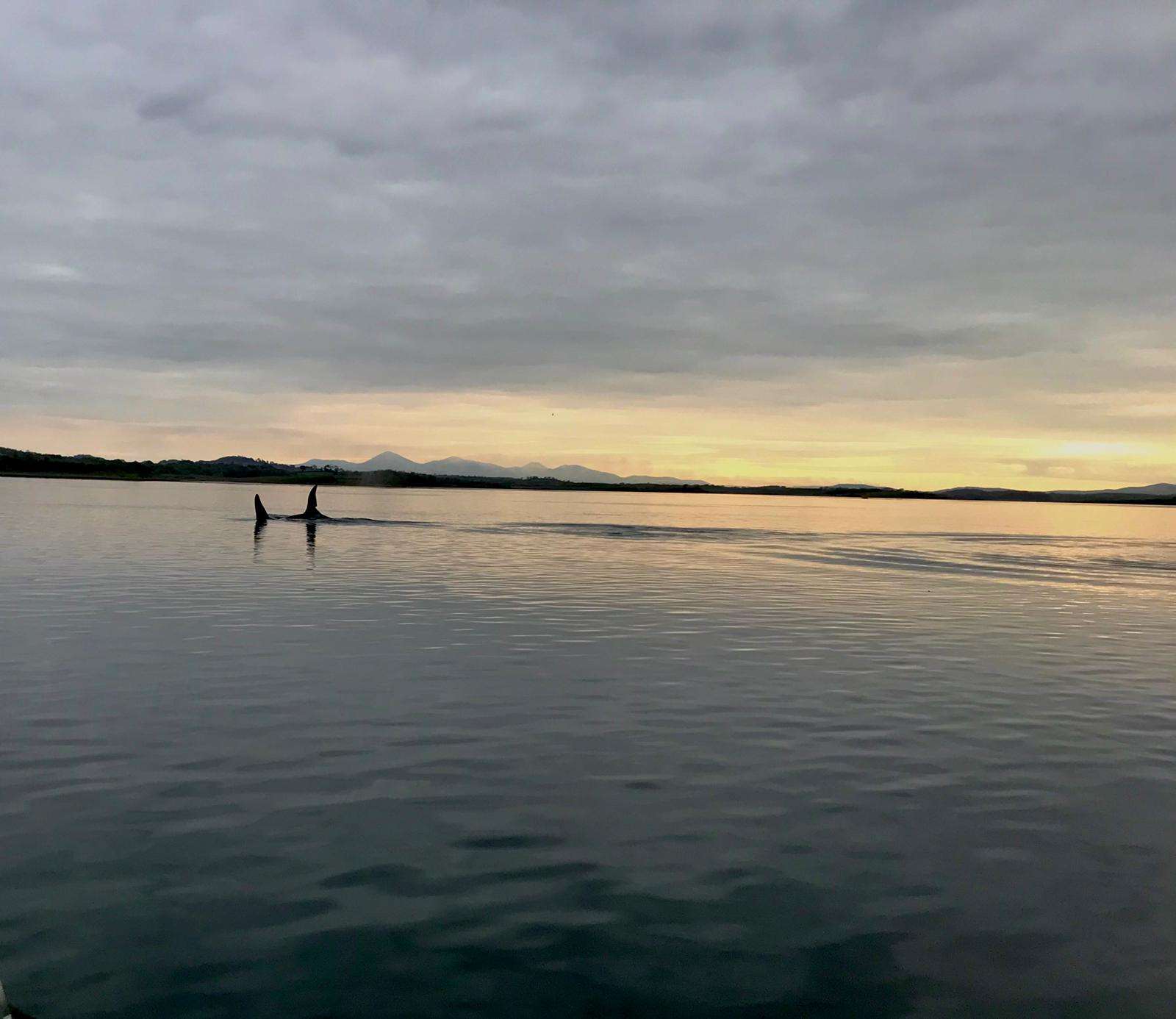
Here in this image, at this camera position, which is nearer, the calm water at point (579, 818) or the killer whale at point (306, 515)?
the calm water at point (579, 818)

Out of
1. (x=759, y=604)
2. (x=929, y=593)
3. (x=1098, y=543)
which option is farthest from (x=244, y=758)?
(x=1098, y=543)

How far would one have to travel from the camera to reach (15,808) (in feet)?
37.6

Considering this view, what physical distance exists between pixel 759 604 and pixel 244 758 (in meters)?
24.7

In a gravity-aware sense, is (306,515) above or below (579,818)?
above

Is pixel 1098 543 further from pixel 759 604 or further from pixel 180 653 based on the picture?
pixel 180 653

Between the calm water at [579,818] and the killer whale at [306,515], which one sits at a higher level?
the killer whale at [306,515]

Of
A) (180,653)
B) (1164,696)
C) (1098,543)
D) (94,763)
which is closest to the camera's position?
(94,763)

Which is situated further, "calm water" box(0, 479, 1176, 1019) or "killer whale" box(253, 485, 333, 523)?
"killer whale" box(253, 485, 333, 523)

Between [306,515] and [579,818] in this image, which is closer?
[579,818]

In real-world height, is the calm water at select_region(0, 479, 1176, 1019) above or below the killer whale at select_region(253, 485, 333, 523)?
below

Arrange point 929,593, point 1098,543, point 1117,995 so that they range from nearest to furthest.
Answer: point 1117,995
point 929,593
point 1098,543

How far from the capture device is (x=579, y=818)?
11531 millimetres

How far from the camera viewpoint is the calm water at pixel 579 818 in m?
7.82

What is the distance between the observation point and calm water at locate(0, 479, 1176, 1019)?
25.7 ft
